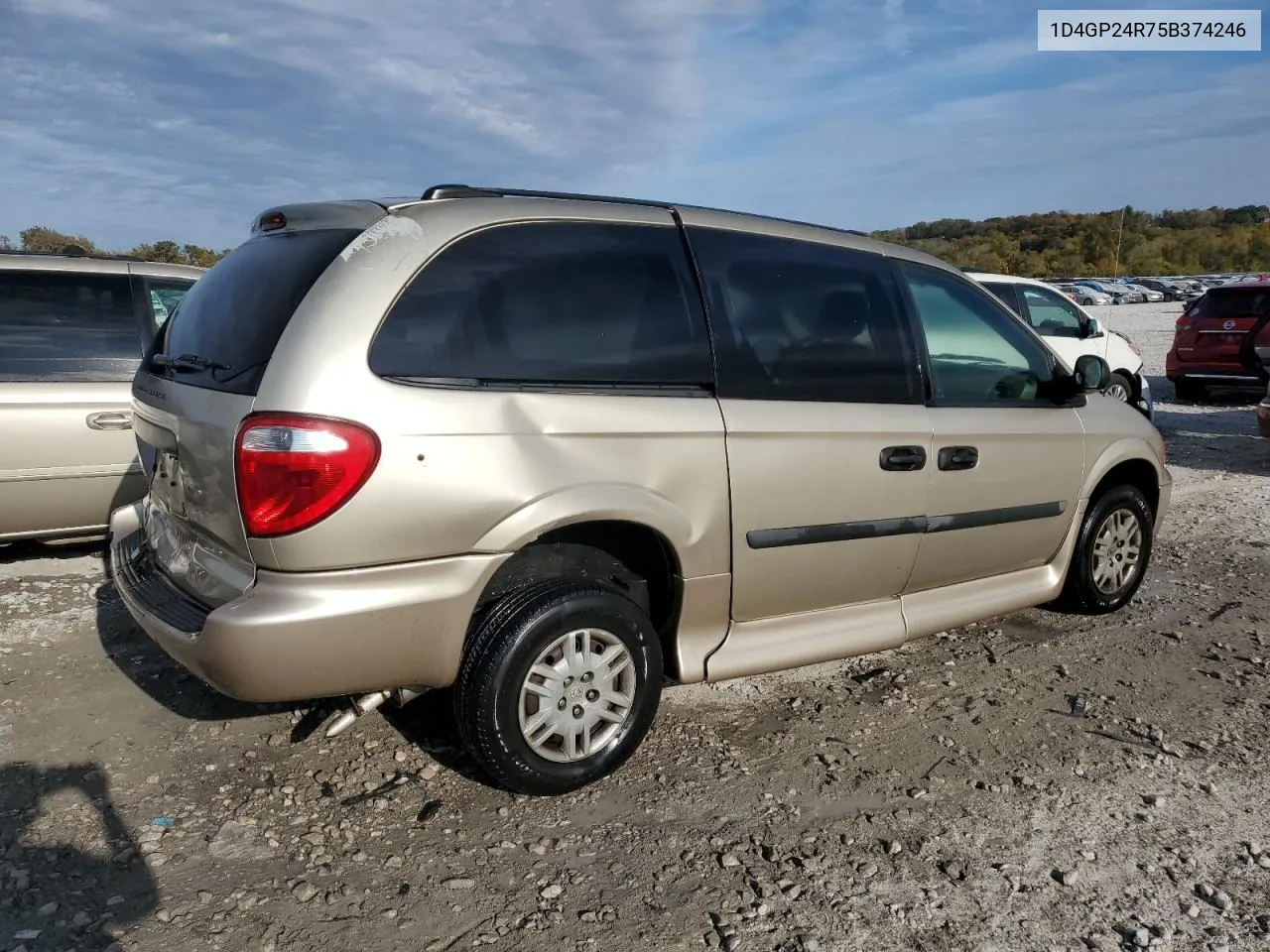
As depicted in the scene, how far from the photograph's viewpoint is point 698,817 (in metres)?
2.93

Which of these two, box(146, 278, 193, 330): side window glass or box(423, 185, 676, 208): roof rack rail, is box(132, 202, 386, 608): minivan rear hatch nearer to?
box(423, 185, 676, 208): roof rack rail

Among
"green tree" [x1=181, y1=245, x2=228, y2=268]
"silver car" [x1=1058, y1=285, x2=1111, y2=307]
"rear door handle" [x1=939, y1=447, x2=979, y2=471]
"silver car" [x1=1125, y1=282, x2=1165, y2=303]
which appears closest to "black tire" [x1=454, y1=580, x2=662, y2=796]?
"rear door handle" [x1=939, y1=447, x2=979, y2=471]

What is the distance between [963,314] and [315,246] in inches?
106

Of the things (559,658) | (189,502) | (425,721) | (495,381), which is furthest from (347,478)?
(425,721)

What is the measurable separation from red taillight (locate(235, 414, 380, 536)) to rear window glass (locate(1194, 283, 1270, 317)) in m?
12.6

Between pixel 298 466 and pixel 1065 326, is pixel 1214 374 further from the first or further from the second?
pixel 298 466

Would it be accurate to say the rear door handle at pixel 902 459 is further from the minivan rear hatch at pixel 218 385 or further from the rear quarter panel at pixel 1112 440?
the minivan rear hatch at pixel 218 385

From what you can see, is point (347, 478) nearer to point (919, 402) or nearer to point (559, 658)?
point (559, 658)

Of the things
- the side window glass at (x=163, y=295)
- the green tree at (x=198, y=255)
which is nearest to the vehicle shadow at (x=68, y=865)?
the side window glass at (x=163, y=295)

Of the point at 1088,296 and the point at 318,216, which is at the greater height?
the point at 1088,296

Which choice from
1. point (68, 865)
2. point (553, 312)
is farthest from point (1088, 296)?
point (68, 865)

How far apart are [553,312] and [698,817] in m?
1.62

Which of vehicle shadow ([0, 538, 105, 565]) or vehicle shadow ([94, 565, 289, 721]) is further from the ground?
vehicle shadow ([0, 538, 105, 565])

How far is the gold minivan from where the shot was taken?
8.38ft
